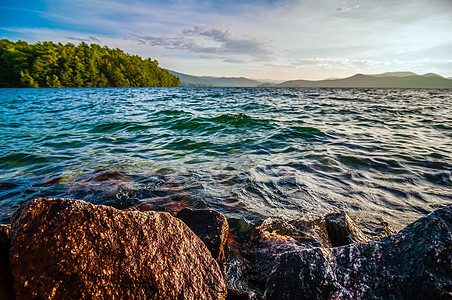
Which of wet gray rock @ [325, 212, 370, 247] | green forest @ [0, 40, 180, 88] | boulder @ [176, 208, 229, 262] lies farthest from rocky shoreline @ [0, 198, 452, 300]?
green forest @ [0, 40, 180, 88]

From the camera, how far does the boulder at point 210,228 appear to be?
2506 mm

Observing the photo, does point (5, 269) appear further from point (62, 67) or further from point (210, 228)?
point (62, 67)

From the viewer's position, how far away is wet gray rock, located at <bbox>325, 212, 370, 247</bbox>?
2.62 m

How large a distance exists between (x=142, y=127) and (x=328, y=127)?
9354 mm

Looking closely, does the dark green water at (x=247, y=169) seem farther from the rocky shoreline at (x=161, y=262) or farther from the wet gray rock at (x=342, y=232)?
the rocky shoreline at (x=161, y=262)

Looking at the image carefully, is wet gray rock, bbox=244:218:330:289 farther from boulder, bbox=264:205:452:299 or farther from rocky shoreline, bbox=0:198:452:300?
boulder, bbox=264:205:452:299

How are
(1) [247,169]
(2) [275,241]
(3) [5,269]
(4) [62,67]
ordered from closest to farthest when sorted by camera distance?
(3) [5,269] → (2) [275,241] → (1) [247,169] → (4) [62,67]

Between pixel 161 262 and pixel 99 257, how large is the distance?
46cm

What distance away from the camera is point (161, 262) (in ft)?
5.90

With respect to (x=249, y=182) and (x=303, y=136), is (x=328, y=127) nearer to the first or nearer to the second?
(x=303, y=136)

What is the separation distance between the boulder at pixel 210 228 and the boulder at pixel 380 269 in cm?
79

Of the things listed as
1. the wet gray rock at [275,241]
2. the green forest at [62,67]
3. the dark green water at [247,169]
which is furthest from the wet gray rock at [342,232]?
the green forest at [62,67]

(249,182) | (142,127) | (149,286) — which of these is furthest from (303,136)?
(149,286)

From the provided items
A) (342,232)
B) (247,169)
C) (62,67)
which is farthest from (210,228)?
(62,67)
